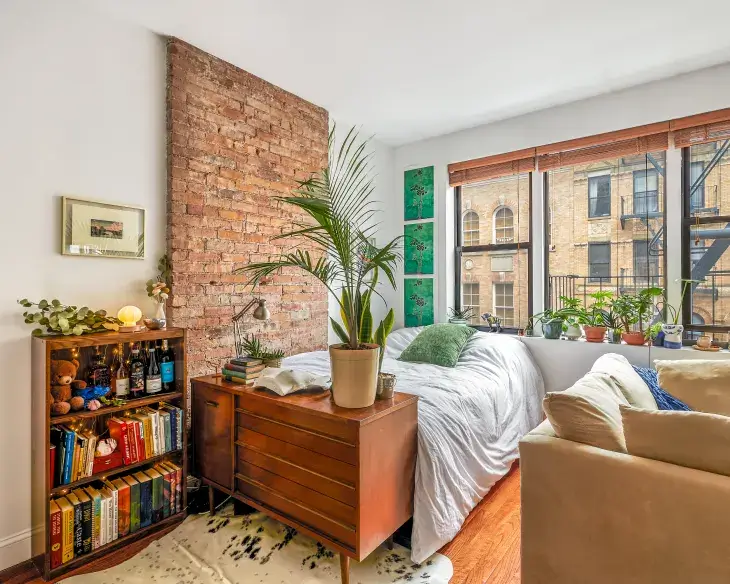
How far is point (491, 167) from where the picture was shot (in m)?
3.77

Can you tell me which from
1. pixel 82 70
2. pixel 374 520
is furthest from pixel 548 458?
pixel 82 70

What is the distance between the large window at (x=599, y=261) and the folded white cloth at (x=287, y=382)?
103 inches

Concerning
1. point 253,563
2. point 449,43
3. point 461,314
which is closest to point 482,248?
point 461,314

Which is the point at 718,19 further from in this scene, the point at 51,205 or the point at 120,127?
the point at 51,205

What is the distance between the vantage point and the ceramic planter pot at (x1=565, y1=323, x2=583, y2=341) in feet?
10.7

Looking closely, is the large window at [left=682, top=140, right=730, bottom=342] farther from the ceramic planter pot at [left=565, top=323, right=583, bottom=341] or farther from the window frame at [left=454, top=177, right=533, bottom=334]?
the window frame at [left=454, top=177, right=533, bottom=334]

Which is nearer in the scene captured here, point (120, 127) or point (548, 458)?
point (548, 458)

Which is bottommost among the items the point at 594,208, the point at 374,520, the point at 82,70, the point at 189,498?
the point at 189,498

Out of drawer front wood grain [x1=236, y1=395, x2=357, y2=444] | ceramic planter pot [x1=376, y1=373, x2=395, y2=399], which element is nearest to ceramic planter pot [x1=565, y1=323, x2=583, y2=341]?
ceramic planter pot [x1=376, y1=373, x2=395, y2=399]

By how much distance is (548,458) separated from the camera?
1.47 metres

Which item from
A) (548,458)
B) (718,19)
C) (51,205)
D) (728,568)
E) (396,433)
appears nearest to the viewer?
(728,568)

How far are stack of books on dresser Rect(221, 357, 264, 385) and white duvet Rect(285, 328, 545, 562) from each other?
0.59 meters

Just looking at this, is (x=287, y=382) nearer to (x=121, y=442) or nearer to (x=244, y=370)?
(x=244, y=370)

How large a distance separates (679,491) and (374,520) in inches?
42.1
